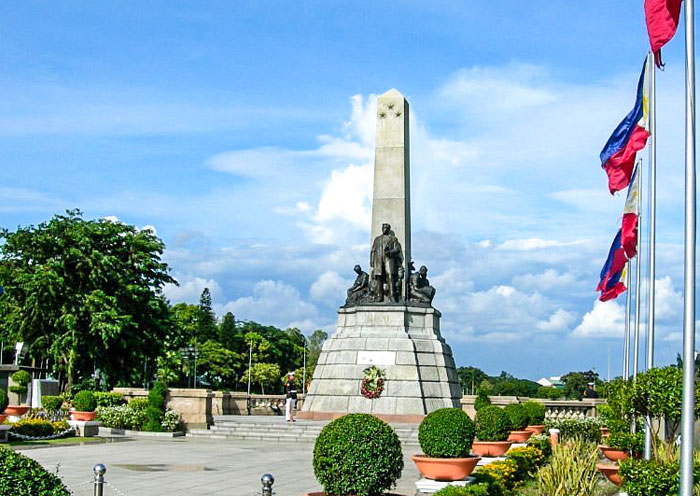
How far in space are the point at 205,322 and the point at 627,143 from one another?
81.9 m

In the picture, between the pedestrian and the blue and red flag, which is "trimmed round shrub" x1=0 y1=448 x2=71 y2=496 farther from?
the pedestrian

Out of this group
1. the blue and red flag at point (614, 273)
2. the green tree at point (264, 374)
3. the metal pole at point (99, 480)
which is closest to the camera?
the metal pole at point (99, 480)

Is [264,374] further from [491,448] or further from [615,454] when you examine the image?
[615,454]

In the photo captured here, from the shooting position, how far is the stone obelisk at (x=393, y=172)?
111 feet

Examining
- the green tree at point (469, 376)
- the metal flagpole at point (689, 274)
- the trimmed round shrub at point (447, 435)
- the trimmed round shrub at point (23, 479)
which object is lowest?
the green tree at point (469, 376)

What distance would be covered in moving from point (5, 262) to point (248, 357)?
174 ft

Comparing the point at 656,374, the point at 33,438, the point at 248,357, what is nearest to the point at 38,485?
the point at 656,374

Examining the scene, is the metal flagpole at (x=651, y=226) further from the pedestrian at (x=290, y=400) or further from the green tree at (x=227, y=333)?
the green tree at (x=227, y=333)

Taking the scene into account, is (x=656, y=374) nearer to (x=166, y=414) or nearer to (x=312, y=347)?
(x=166, y=414)

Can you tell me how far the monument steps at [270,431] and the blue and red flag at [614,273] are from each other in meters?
7.97

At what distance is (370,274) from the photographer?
33531mm

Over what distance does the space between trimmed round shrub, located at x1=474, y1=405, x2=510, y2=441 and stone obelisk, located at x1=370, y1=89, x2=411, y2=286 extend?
14.1m

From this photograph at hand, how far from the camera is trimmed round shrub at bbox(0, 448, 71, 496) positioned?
25.9ft

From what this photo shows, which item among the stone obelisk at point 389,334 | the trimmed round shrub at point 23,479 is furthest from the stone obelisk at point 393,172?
the trimmed round shrub at point 23,479
